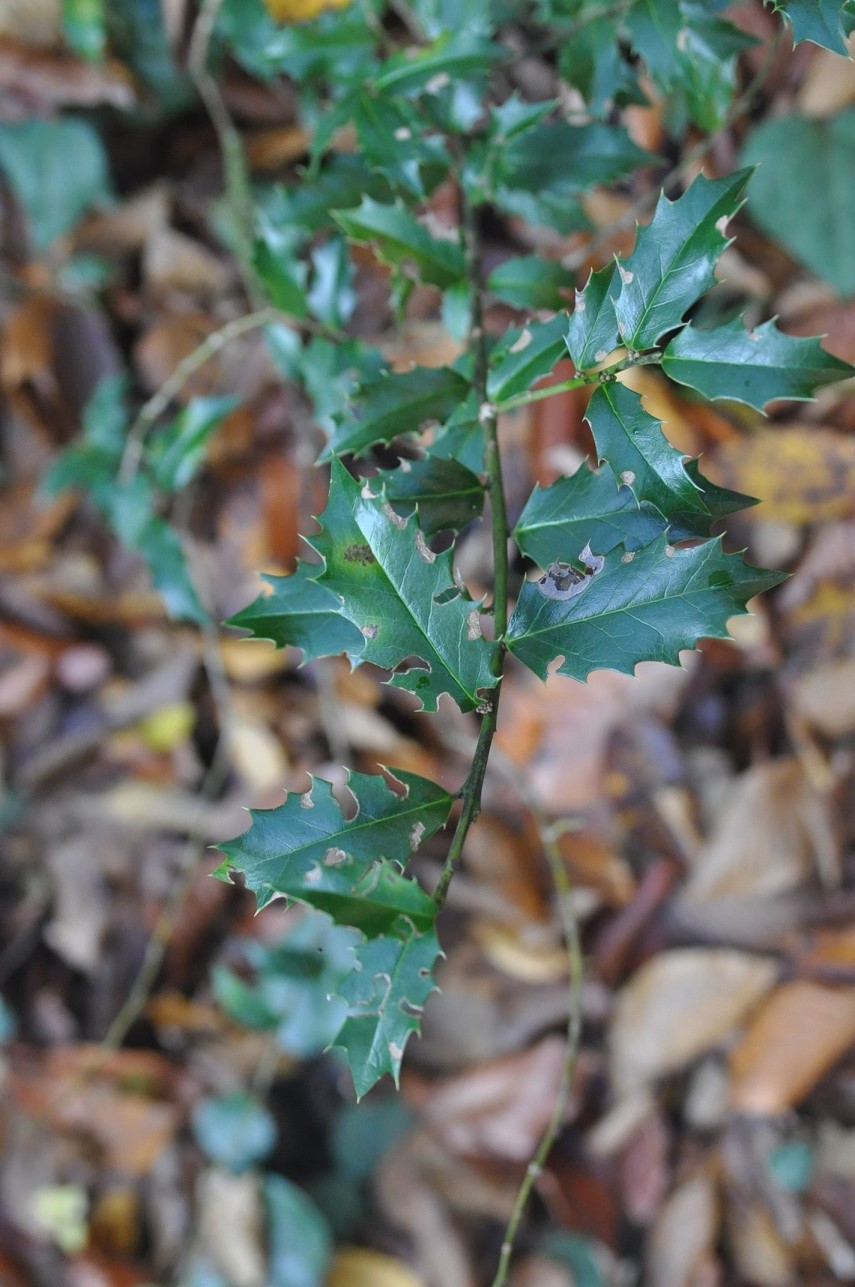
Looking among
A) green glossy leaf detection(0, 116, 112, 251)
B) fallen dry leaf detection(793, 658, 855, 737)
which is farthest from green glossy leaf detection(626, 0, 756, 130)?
green glossy leaf detection(0, 116, 112, 251)

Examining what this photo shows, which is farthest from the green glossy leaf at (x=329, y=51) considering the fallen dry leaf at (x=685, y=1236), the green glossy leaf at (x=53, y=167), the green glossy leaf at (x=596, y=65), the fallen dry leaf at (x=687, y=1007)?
the fallen dry leaf at (x=685, y=1236)

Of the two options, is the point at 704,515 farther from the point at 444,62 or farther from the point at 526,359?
the point at 444,62

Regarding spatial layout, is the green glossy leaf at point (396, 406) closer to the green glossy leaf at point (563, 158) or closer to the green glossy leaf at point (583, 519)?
the green glossy leaf at point (583, 519)

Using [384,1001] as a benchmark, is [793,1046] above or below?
below

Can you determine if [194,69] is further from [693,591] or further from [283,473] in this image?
[693,591]

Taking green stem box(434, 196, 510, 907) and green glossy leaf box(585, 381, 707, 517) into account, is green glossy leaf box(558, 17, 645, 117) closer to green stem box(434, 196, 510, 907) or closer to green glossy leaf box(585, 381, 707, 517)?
green stem box(434, 196, 510, 907)

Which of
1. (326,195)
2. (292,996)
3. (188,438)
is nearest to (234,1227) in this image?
(292,996)

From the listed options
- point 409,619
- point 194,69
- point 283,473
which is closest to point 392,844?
point 409,619
